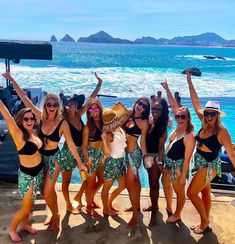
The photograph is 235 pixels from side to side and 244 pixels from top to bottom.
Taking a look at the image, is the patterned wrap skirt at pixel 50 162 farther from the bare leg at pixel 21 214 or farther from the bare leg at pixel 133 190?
the bare leg at pixel 133 190

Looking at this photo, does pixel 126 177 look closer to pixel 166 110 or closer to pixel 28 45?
pixel 166 110

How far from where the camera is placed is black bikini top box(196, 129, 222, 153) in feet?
14.6

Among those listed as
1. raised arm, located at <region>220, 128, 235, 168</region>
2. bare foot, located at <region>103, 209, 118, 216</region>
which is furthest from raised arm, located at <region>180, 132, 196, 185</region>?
bare foot, located at <region>103, 209, 118, 216</region>

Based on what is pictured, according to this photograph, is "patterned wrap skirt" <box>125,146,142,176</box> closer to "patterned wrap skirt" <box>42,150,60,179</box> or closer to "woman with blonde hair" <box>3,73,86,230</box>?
"woman with blonde hair" <box>3,73,86,230</box>

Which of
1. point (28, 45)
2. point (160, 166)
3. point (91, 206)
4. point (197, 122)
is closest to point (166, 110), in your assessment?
point (160, 166)

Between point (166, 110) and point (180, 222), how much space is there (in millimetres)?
1565

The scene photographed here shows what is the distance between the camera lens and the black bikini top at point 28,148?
4.23 metres

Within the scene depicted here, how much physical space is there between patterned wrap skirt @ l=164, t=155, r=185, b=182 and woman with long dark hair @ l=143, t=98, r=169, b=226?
3.5 inches

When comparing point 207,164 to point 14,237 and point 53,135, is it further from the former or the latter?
point 14,237

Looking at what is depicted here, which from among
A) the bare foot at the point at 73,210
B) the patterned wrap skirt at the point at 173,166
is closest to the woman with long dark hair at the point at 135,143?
the patterned wrap skirt at the point at 173,166

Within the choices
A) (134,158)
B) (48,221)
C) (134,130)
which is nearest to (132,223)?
(134,158)

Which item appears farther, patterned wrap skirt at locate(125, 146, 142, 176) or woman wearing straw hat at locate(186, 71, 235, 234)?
patterned wrap skirt at locate(125, 146, 142, 176)

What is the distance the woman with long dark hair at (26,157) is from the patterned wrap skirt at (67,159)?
392 mm

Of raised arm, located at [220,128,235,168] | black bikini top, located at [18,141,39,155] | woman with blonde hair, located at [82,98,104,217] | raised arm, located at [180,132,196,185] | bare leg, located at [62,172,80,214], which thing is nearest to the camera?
black bikini top, located at [18,141,39,155]
